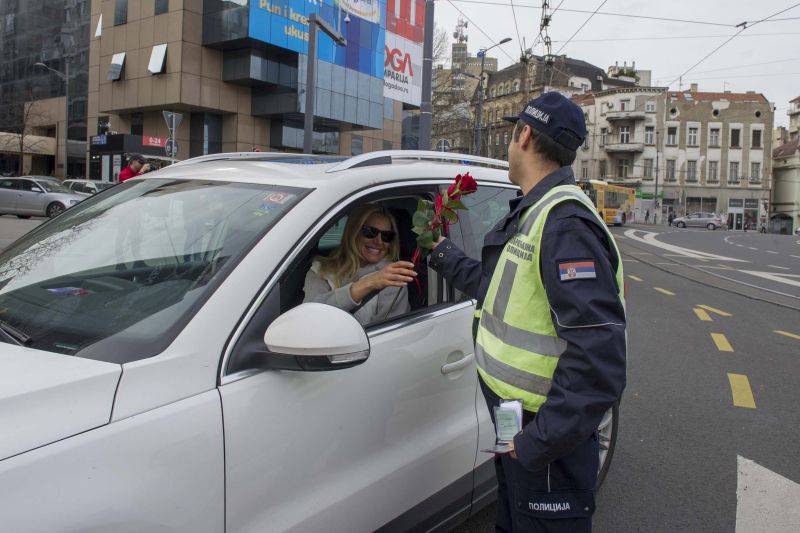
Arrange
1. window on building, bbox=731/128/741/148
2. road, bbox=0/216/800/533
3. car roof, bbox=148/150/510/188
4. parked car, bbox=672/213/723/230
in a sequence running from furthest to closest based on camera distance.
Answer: window on building, bbox=731/128/741/148 → parked car, bbox=672/213/723/230 → road, bbox=0/216/800/533 → car roof, bbox=148/150/510/188

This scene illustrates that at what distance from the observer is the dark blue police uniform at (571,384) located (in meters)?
1.71

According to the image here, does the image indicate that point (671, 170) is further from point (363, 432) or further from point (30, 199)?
point (363, 432)

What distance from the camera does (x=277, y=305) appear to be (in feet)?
6.32

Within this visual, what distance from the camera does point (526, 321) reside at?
1889 millimetres

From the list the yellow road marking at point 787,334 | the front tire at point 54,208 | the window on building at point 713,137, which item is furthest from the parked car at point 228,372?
the window on building at point 713,137

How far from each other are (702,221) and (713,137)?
14.3 m

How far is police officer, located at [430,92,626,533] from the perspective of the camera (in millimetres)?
1722

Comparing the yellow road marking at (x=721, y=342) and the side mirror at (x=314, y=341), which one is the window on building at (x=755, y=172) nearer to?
the yellow road marking at (x=721, y=342)

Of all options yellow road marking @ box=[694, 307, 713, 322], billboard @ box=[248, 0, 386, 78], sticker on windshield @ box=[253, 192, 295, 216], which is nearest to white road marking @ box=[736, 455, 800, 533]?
sticker on windshield @ box=[253, 192, 295, 216]

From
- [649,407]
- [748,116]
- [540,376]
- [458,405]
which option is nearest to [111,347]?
[540,376]

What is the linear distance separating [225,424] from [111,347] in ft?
1.20

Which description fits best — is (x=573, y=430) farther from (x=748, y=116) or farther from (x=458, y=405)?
(x=748, y=116)

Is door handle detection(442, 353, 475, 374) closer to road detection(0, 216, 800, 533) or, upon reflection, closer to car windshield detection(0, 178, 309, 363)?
car windshield detection(0, 178, 309, 363)

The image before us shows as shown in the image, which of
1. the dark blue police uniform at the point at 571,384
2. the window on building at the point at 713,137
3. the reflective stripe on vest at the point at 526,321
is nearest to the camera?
the dark blue police uniform at the point at 571,384
